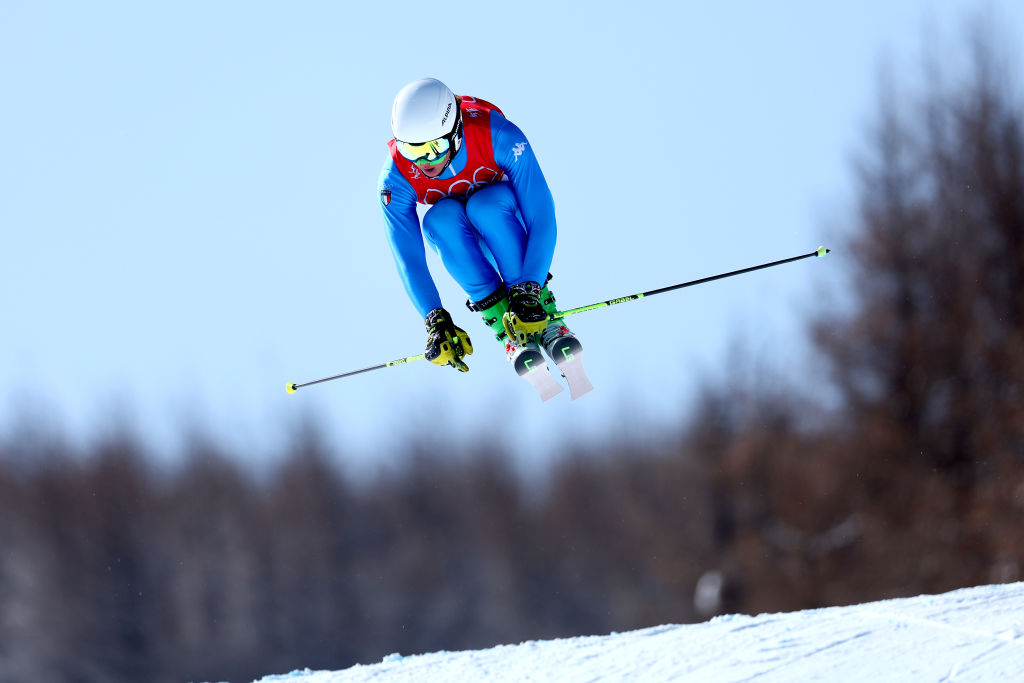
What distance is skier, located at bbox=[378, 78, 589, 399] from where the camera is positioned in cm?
733

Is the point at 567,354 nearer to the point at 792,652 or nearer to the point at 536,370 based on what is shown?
the point at 536,370

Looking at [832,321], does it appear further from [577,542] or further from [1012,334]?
[577,542]

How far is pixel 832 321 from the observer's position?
26844mm

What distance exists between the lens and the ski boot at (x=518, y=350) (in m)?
7.43

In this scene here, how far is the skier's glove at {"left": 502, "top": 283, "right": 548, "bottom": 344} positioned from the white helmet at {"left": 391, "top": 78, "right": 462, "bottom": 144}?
1139mm

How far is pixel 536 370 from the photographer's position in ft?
24.3

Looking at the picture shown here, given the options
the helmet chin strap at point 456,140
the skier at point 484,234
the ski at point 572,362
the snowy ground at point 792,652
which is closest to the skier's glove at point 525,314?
the skier at point 484,234

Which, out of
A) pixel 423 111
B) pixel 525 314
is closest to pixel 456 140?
pixel 423 111

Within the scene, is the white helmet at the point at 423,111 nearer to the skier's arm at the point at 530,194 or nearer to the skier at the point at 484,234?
the skier at the point at 484,234

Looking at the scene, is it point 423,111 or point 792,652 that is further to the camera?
point 792,652

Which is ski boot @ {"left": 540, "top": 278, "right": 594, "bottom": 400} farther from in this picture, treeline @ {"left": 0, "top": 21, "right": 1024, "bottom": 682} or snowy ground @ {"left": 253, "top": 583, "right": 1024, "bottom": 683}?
treeline @ {"left": 0, "top": 21, "right": 1024, "bottom": 682}

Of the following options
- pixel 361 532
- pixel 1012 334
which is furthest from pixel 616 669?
pixel 361 532

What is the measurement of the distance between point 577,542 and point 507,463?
376 centimetres

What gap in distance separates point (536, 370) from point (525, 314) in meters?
0.36
